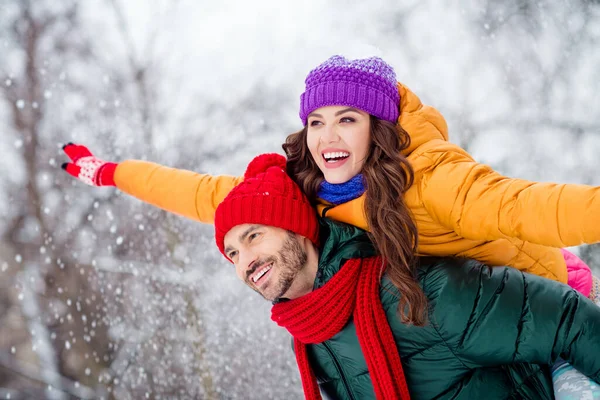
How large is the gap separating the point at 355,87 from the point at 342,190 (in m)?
0.23

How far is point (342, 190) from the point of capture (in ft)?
4.25

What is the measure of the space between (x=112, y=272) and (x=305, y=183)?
1.47 m

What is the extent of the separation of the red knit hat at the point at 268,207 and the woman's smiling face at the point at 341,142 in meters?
0.09

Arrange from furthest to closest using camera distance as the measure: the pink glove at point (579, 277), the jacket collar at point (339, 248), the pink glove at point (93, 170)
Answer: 1. the pink glove at point (93, 170)
2. the pink glove at point (579, 277)
3. the jacket collar at point (339, 248)

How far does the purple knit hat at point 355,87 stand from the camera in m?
1.27

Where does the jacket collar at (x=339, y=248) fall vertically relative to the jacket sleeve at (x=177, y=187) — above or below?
below

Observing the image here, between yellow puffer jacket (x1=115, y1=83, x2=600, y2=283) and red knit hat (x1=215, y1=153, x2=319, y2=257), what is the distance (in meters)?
0.08

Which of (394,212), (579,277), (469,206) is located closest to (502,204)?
(469,206)

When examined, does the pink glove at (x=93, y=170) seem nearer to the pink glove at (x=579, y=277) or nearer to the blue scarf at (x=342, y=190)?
the blue scarf at (x=342, y=190)

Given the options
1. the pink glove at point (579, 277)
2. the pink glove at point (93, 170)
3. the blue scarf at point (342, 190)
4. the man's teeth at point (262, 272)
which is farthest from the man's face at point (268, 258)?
the pink glove at point (579, 277)

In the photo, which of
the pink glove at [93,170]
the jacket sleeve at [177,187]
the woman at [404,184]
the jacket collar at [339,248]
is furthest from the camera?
the pink glove at [93,170]

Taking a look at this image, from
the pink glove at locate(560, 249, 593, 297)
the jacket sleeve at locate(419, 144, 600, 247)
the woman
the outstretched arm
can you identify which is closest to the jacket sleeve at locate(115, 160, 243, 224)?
the outstretched arm

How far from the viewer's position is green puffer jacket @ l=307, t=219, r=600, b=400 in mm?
1088

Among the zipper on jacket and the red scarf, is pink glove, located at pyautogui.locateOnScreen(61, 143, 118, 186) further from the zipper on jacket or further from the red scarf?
the zipper on jacket
